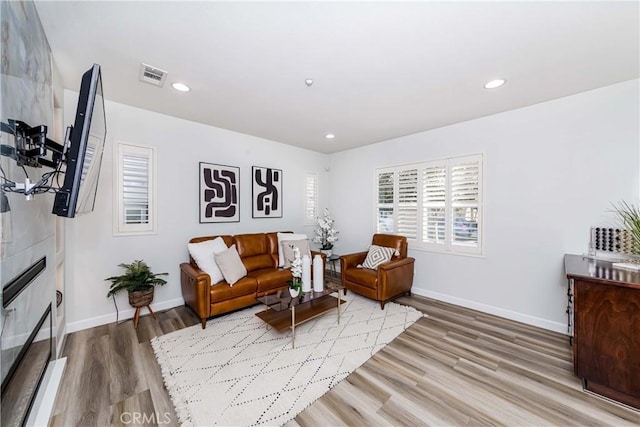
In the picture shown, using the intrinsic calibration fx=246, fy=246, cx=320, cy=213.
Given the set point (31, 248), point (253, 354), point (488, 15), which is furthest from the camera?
point (253, 354)

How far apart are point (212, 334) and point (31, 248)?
1684 millimetres

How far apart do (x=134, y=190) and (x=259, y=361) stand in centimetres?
247

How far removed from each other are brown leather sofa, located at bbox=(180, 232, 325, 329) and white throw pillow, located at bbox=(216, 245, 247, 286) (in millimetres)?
64

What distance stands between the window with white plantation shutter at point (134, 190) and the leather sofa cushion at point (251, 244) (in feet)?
3.55

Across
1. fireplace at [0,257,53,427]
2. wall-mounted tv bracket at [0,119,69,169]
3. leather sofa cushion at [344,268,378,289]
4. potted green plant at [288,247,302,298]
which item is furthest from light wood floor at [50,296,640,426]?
wall-mounted tv bracket at [0,119,69,169]

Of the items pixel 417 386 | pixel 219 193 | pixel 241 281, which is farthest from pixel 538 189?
pixel 219 193

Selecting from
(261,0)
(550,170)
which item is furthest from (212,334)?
(550,170)

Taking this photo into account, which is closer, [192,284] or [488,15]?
[488,15]

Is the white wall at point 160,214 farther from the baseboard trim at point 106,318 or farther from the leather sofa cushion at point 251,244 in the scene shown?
the leather sofa cushion at point 251,244

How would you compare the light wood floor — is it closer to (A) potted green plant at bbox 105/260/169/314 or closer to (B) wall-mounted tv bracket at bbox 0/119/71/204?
(A) potted green plant at bbox 105/260/169/314

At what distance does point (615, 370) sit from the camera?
5.60 ft

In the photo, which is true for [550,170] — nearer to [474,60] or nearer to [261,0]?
[474,60]

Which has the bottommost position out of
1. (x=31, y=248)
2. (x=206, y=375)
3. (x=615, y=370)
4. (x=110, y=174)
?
(x=206, y=375)

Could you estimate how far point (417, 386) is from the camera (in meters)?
1.86
